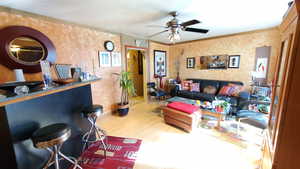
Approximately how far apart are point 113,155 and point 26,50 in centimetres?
240

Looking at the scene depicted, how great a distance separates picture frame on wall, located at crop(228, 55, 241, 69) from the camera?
4040 millimetres

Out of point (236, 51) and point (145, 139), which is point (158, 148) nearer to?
point (145, 139)

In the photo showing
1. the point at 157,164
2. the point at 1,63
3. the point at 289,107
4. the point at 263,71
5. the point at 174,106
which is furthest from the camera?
the point at 263,71

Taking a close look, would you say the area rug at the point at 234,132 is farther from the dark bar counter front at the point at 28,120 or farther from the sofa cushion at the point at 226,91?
the dark bar counter front at the point at 28,120

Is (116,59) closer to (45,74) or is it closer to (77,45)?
(77,45)

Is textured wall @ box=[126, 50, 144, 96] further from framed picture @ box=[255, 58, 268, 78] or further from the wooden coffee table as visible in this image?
framed picture @ box=[255, 58, 268, 78]

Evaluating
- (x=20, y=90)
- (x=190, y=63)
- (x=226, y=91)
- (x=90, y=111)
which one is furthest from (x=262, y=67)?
(x=20, y=90)

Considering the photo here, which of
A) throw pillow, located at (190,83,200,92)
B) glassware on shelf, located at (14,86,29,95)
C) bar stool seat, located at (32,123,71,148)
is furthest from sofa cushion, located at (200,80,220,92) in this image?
glassware on shelf, located at (14,86,29,95)

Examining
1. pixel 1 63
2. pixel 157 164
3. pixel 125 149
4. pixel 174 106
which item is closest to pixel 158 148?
pixel 157 164

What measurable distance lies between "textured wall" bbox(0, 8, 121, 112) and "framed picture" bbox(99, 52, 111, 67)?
0.36 feet

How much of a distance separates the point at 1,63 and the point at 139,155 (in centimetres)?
264

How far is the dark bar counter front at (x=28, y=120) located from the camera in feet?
3.64

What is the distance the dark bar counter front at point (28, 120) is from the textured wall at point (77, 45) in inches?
50.4

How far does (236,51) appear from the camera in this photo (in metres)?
4.03
